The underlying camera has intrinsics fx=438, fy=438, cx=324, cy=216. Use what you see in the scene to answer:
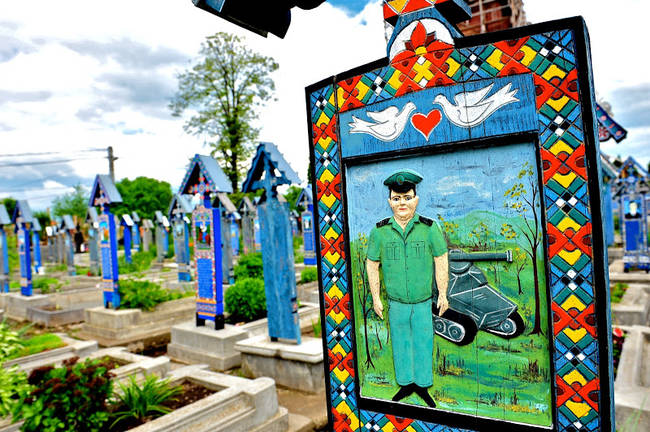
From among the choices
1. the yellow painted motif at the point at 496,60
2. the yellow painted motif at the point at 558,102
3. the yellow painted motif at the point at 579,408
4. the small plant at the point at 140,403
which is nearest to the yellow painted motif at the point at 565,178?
the yellow painted motif at the point at 558,102

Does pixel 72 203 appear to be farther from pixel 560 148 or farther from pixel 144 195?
pixel 560 148

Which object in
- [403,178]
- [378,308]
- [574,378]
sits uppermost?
[403,178]

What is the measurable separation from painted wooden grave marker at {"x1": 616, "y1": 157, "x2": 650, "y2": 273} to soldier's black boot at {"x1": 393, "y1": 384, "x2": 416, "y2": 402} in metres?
11.9

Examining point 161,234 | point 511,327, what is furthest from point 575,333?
point 161,234

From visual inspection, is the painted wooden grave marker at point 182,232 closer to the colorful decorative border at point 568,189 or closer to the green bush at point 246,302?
the green bush at point 246,302

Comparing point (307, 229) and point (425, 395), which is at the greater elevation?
point (307, 229)

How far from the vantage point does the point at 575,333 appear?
175cm

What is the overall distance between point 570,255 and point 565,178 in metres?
0.31

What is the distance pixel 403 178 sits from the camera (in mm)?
2115

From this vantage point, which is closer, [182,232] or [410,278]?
[410,278]

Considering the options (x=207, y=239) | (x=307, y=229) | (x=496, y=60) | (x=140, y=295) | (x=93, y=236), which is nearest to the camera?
(x=496, y=60)

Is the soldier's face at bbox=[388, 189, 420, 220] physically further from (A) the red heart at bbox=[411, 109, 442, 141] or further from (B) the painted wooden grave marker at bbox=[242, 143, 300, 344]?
(B) the painted wooden grave marker at bbox=[242, 143, 300, 344]

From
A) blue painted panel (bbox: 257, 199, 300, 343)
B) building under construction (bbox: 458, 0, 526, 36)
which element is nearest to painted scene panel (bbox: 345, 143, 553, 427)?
blue painted panel (bbox: 257, 199, 300, 343)

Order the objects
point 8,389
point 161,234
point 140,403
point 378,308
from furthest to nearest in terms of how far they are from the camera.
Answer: point 161,234, point 140,403, point 8,389, point 378,308
